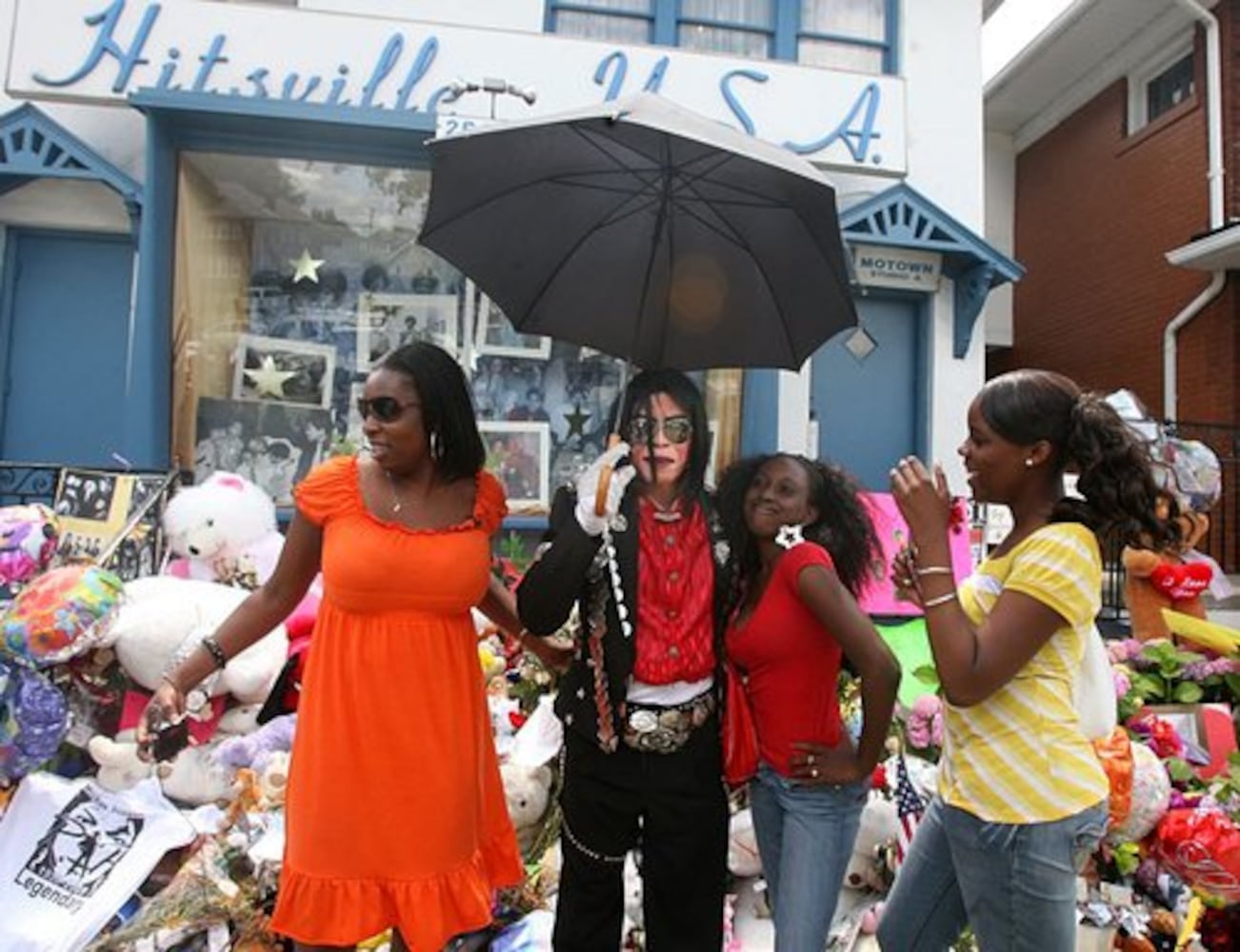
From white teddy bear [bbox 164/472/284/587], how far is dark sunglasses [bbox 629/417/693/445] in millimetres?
2836

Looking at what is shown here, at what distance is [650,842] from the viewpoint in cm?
197

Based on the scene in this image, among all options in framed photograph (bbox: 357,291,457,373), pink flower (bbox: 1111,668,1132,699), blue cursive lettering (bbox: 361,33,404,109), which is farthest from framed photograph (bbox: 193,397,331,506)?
pink flower (bbox: 1111,668,1132,699)

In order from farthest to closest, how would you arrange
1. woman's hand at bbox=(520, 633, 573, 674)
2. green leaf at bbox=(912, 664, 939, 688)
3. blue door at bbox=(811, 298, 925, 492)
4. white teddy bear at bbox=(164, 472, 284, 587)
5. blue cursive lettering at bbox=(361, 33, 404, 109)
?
blue door at bbox=(811, 298, 925, 492) < blue cursive lettering at bbox=(361, 33, 404, 109) < white teddy bear at bbox=(164, 472, 284, 587) < green leaf at bbox=(912, 664, 939, 688) < woman's hand at bbox=(520, 633, 573, 674)

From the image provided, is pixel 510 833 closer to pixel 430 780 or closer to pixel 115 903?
pixel 430 780

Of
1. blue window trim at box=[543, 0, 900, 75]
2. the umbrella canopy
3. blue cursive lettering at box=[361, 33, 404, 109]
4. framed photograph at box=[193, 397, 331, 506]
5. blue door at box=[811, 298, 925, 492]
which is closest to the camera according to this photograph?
the umbrella canopy

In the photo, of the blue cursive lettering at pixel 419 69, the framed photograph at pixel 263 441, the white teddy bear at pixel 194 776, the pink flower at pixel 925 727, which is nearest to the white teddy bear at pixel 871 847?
the pink flower at pixel 925 727

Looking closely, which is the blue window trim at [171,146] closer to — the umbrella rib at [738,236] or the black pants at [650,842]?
the umbrella rib at [738,236]

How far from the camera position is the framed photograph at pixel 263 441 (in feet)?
19.4

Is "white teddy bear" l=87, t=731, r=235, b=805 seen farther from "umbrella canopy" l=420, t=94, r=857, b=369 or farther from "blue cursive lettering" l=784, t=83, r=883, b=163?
"blue cursive lettering" l=784, t=83, r=883, b=163

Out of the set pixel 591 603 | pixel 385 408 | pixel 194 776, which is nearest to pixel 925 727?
pixel 591 603

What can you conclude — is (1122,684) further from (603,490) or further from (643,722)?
(603,490)

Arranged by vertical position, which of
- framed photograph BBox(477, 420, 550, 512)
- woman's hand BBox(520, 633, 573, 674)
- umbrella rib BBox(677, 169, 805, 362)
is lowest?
woman's hand BBox(520, 633, 573, 674)

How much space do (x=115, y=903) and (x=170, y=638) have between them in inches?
38.7

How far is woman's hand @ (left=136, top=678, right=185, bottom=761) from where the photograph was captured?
195 cm
